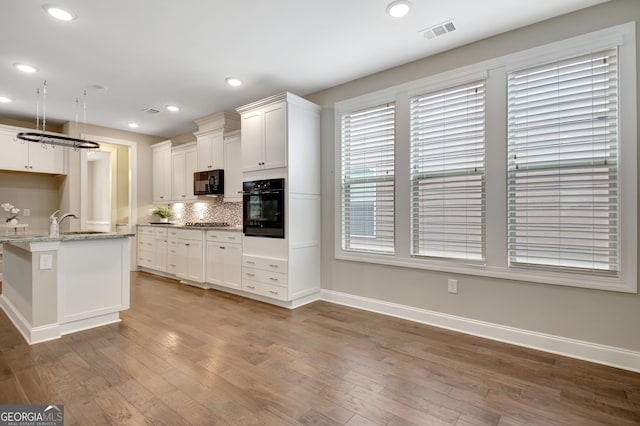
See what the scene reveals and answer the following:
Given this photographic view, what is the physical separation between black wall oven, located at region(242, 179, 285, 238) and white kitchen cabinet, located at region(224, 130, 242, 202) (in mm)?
597

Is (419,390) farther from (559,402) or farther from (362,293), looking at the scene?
(362,293)

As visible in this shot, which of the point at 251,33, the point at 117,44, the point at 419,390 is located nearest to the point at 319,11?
the point at 251,33

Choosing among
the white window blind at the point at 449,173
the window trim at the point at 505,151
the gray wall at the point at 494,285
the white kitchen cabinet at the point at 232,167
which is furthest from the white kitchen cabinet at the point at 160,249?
the white window blind at the point at 449,173

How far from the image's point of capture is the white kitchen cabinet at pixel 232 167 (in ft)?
15.9

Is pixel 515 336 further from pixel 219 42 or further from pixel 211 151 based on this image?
pixel 211 151

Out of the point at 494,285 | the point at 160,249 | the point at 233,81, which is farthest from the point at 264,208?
the point at 160,249

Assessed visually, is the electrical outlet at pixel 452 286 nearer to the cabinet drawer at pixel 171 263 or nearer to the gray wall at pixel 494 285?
the gray wall at pixel 494 285

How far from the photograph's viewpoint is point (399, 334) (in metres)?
3.03

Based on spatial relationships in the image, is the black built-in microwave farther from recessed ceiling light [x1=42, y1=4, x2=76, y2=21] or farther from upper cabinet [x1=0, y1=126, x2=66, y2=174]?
recessed ceiling light [x1=42, y1=4, x2=76, y2=21]

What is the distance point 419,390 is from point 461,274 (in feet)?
4.53

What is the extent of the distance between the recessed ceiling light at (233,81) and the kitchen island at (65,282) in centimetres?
216

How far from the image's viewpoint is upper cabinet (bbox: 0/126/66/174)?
497cm

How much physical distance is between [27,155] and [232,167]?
337cm

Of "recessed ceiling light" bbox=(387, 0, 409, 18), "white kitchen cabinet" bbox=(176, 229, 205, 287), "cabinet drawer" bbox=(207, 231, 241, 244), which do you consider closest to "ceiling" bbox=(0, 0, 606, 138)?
"recessed ceiling light" bbox=(387, 0, 409, 18)
